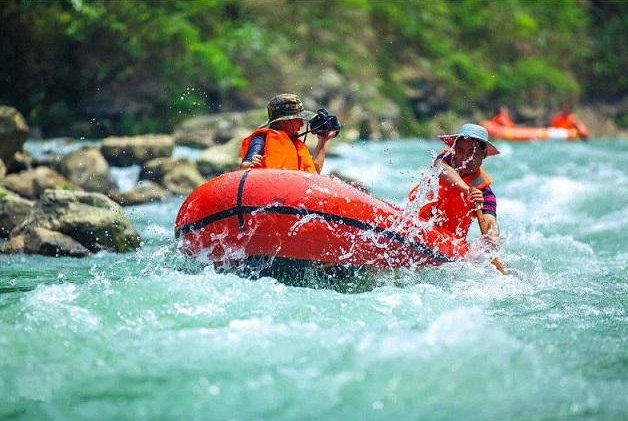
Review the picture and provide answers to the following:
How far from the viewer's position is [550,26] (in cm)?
2491

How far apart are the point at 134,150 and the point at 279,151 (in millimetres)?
5477

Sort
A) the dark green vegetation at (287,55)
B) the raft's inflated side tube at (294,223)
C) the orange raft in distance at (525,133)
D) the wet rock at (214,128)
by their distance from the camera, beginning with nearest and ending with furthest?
the raft's inflated side tube at (294,223), the wet rock at (214,128), the dark green vegetation at (287,55), the orange raft in distance at (525,133)

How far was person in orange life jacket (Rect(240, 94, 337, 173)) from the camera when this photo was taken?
19.6ft

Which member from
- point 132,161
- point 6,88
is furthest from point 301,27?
point 132,161

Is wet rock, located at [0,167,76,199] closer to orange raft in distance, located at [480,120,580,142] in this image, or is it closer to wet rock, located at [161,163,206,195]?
wet rock, located at [161,163,206,195]

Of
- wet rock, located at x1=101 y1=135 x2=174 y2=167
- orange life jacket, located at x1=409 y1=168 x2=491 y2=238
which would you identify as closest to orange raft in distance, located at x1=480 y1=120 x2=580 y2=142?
wet rock, located at x1=101 y1=135 x2=174 y2=167

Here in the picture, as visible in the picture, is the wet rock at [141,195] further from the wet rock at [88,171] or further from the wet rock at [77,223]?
the wet rock at [77,223]

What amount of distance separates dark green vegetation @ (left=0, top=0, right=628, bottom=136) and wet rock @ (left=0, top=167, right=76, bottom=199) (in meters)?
4.41

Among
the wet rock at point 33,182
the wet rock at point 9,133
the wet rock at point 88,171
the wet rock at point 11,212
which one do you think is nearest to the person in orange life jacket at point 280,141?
the wet rock at point 11,212

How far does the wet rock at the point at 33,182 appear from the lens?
9.16m

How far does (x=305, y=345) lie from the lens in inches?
163

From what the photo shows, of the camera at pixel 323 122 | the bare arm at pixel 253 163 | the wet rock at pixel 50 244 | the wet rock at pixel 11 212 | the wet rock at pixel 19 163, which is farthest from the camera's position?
the wet rock at pixel 19 163

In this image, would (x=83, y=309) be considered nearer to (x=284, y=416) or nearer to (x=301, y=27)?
(x=284, y=416)

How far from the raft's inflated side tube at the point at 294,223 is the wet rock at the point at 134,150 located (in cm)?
559
